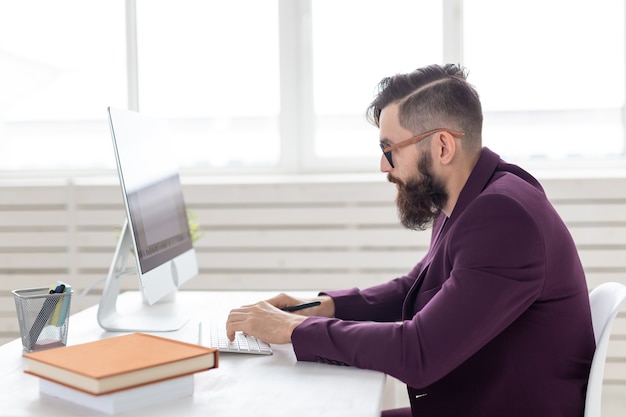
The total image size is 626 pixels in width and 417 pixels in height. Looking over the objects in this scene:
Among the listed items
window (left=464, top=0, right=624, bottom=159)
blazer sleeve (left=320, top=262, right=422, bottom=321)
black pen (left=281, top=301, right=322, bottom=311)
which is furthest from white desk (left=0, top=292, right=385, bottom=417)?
window (left=464, top=0, right=624, bottom=159)

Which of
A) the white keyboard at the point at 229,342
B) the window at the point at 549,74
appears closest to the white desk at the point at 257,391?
the white keyboard at the point at 229,342

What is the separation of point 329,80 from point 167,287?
184 centimetres

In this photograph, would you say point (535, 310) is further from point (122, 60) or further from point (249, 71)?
point (122, 60)

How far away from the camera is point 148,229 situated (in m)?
1.68

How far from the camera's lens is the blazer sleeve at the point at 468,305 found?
120 cm

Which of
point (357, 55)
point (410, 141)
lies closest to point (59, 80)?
point (357, 55)

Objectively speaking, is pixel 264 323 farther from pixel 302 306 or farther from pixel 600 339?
pixel 600 339

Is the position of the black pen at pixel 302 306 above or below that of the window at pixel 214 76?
below

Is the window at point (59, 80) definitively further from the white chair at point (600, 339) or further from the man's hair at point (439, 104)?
the white chair at point (600, 339)

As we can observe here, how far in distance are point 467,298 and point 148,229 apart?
2.64ft

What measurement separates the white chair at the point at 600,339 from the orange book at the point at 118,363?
68cm

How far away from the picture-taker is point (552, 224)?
1.30 meters

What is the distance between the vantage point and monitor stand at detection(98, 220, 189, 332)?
5.51 feet

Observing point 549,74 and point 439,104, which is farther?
point 549,74
